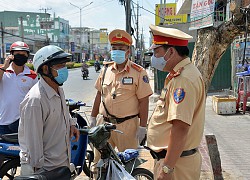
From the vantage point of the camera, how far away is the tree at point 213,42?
342cm

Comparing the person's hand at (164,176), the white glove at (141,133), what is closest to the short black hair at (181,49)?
the person's hand at (164,176)

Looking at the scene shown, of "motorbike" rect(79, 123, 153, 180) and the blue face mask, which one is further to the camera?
"motorbike" rect(79, 123, 153, 180)

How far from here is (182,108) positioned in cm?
186

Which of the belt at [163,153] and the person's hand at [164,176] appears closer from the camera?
the person's hand at [164,176]

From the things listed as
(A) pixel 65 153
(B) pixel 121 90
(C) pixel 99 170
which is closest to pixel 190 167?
(C) pixel 99 170

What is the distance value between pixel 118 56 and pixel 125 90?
0.39m

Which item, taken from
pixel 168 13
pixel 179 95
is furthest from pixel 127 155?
pixel 168 13

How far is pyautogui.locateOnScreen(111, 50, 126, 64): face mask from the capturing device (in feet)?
10.7

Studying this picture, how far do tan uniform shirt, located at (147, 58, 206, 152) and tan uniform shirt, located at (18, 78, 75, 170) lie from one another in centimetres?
66

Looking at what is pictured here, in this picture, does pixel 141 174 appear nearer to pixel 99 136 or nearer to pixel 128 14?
pixel 99 136

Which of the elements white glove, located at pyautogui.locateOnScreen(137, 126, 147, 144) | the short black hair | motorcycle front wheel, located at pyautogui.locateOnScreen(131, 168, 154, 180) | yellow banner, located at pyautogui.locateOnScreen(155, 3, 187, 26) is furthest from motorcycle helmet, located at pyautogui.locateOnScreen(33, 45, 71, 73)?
yellow banner, located at pyautogui.locateOnScreen(155, 3, 187, 26)

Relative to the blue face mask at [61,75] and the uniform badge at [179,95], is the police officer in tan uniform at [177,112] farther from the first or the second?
the blue face mask at [61,75]

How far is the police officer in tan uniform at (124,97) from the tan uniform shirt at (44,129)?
3.23 feet

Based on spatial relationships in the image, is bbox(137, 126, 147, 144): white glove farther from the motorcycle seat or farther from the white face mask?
the white face mask
